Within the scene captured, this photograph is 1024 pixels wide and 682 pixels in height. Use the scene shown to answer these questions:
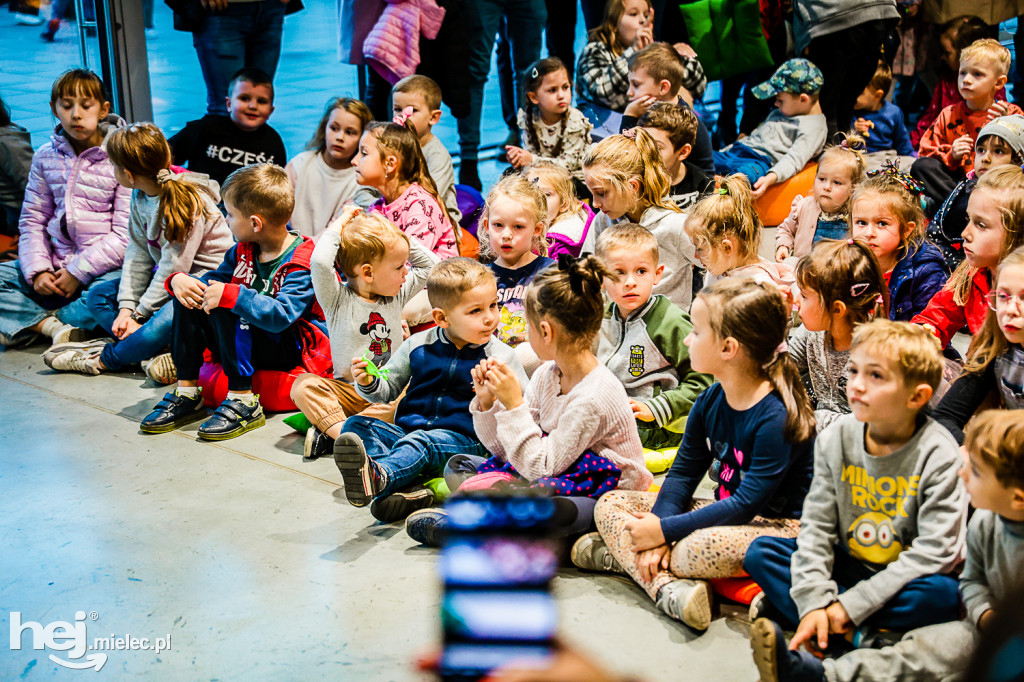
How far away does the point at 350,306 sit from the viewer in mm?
3533

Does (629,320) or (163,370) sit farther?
(163,370)

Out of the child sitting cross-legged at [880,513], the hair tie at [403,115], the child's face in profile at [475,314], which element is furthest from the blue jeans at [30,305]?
the child sitting cross-legged at [880,513]

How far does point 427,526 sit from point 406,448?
31 cm

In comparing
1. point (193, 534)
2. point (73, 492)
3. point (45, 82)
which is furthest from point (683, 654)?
point (45, 82)

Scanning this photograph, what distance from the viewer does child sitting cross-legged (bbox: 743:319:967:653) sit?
6.91ft

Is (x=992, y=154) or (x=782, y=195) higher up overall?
(x=992, y=154)

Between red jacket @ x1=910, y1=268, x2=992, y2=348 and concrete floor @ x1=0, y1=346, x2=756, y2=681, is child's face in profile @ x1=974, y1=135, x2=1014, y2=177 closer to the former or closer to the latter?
red jacket @ x1=910, y1=268, x2=992, y2=348

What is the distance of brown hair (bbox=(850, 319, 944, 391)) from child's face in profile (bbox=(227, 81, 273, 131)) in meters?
3.68

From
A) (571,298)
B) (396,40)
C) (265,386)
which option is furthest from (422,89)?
(571,298)

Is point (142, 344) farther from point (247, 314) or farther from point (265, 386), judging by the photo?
point (247, 314)

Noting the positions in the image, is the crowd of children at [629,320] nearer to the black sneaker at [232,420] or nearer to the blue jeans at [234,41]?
the black sneaker at [232,420]

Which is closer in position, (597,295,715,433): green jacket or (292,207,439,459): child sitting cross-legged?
(597,295,715,433): green jacket

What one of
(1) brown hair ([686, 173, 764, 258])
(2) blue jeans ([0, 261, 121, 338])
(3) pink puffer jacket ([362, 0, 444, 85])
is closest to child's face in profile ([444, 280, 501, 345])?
(1) brown hair ([686, 173, 764, 258])

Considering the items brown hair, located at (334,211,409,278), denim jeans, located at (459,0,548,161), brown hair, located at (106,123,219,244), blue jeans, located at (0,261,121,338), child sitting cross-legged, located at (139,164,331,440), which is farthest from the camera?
denim jeans, located at (459,0,548,161)
